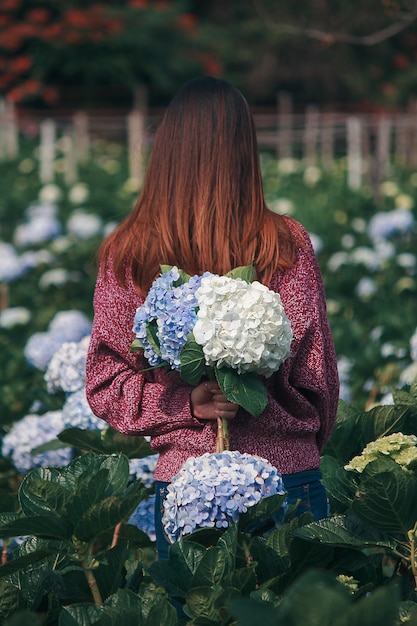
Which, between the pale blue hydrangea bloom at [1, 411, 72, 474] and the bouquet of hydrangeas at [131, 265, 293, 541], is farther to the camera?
the pale blue hydrangea bloom at [1, 411, 72, 474]

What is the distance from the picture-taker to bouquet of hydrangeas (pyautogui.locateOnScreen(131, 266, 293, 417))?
181cm

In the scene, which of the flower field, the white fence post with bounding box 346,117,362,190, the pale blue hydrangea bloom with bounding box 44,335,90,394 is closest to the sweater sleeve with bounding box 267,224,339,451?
the flower field

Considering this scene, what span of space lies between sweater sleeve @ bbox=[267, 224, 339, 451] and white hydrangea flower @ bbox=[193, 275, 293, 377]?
0.24 metres

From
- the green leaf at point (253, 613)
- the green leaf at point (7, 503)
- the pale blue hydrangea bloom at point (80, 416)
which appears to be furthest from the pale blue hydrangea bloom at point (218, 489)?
the pale blue hydrangea bloom at point (80, 416)

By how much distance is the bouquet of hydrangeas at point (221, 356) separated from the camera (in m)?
1.79

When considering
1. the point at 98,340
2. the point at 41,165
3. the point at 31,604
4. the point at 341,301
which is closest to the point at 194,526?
the point at 31,604

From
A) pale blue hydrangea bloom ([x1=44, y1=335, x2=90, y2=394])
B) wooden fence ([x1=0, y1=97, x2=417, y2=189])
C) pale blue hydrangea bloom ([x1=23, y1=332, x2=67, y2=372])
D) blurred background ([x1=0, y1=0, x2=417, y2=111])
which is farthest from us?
blurred background ([x1=0, y1=0, x2=417, y2=111])

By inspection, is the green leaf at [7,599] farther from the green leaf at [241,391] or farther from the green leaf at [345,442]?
the green leaf at [345,442]

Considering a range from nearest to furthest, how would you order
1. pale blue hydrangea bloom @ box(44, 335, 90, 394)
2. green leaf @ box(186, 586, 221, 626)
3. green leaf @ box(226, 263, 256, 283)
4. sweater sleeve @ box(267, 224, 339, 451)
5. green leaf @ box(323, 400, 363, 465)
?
green leaf @ box(186, 586, 221, 626) < green leaf @ box(226, 263, 256, 283) < sweater sleeve @ box(267, 224, 339, 451) < green leaf @ box(323, 400, 363, 465) < pale blue hydrangea bloom @ box(44, 335, 90, 394)

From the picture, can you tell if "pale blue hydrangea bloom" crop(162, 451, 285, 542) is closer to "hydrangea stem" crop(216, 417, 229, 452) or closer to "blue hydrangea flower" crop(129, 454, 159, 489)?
"hydrangea stem" crop(216, 417, 229, 452)

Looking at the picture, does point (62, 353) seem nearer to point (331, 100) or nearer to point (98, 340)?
point (98, 340)

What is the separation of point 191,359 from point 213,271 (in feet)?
1.01

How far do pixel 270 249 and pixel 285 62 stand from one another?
85.6ft

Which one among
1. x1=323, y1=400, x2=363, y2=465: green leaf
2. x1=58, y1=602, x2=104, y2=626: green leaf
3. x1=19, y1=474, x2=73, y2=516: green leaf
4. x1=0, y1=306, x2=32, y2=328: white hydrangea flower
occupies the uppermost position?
x1=19, y1=474, x2=73, y2=516: green leaf
